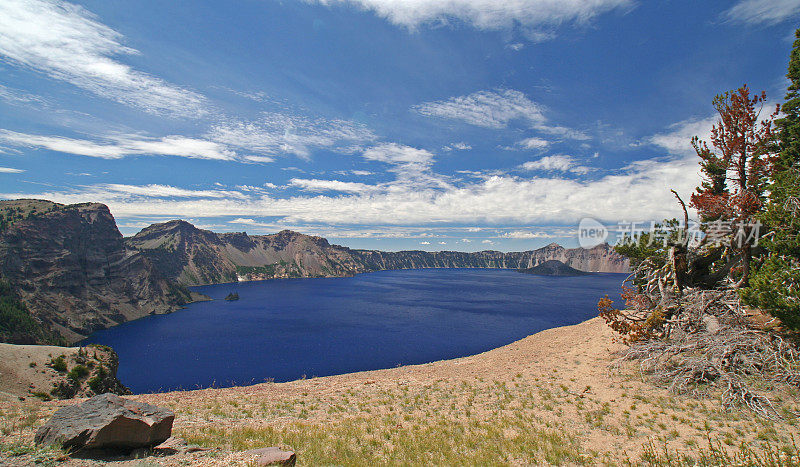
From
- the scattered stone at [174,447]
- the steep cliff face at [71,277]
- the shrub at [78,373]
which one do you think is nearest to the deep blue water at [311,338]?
the shrub at [78,373]

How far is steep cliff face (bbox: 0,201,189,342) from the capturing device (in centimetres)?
13850

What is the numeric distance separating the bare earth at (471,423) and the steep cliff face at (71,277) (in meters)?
160

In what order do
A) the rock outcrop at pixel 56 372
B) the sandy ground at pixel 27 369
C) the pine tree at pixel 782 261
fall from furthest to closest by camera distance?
the rock outcrop at pixel 56 372 → the sandy ground at pixel 27 369 → the pine tree at pixel 782 261

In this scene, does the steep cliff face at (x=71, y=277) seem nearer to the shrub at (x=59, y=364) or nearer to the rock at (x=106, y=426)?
the shrub at (x=59, y=364)

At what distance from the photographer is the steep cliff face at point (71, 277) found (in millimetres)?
138500

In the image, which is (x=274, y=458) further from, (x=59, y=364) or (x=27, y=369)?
(x=27, y=369)

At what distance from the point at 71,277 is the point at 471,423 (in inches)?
8935

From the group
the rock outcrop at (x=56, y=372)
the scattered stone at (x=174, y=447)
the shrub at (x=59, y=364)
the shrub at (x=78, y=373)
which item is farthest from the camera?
the shrub at (x=59, y=364)

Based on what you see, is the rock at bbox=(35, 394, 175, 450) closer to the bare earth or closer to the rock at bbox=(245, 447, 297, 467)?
the bare earth

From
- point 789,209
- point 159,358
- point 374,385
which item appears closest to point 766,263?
point 789,209

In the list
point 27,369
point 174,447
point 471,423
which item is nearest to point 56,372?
point 27,369

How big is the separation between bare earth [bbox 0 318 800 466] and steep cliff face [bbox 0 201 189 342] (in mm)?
160286

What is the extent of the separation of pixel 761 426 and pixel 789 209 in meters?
11.2

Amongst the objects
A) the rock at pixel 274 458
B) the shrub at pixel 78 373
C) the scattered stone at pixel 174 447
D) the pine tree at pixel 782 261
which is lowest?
the shrub at pixel 78 373
